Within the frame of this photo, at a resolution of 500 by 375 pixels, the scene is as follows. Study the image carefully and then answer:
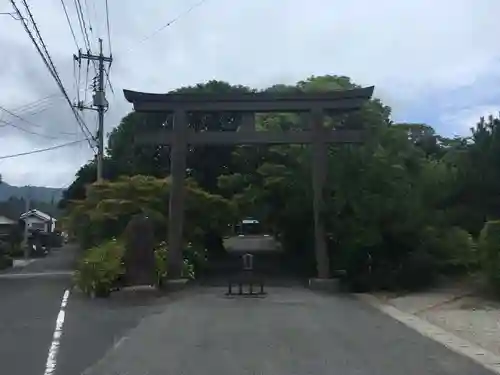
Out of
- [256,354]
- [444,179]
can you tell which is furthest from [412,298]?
[256,354]

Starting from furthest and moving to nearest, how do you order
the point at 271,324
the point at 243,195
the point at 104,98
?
the point at 104,98 < the point at 243,195 < the point at 271,324

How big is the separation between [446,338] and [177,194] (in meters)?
13.8

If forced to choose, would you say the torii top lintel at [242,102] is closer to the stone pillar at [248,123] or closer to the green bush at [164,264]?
the stone pillar at [248,123]

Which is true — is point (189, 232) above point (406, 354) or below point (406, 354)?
above

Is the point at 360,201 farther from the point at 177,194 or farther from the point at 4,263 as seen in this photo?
the point at 4,263

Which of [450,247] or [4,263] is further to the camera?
[4,263]

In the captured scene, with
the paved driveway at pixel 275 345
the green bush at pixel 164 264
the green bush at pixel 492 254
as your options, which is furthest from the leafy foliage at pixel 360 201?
the paved driveway at pixel 275 345

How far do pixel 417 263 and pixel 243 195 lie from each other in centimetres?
1038

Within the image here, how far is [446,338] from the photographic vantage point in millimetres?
12984

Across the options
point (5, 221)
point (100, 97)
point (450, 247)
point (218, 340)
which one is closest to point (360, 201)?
point (450, 247)

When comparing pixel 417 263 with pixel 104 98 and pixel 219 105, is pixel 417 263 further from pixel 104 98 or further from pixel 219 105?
pixel 104 98

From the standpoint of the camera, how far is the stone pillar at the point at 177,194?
82.1 feet

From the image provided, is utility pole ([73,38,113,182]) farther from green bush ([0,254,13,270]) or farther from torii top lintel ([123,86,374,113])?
torii top lintel ([123,86,374,113])

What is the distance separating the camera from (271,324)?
14.5 m
